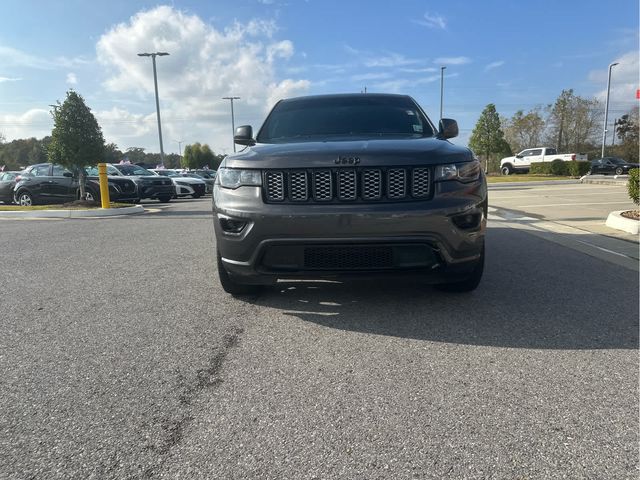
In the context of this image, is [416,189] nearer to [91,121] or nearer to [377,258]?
[377,258]

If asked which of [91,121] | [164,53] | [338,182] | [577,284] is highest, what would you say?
[164,53]

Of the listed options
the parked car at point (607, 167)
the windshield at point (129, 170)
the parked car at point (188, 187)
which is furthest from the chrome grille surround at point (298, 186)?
the parked car at point (607, 167)

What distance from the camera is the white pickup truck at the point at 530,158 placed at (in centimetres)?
3366

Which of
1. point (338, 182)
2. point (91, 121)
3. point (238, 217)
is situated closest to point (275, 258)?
point (238, 217)

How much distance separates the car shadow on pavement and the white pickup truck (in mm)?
32194

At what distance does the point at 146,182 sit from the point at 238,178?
49.4 feet

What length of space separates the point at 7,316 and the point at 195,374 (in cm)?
199

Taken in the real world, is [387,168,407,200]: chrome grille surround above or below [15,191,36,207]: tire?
above

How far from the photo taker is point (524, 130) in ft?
180

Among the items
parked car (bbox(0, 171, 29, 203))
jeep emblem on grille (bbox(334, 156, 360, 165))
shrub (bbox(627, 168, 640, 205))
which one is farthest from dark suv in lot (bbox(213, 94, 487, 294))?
parked car (bbox(0, 171, 29, 203))

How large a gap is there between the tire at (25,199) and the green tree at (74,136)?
2616mm

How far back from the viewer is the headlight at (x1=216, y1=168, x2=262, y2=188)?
320 cm

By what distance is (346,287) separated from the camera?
4051 millimetres

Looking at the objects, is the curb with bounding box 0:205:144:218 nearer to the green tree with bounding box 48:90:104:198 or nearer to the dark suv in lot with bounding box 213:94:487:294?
the green tree with bounding box 48:90:104:198
